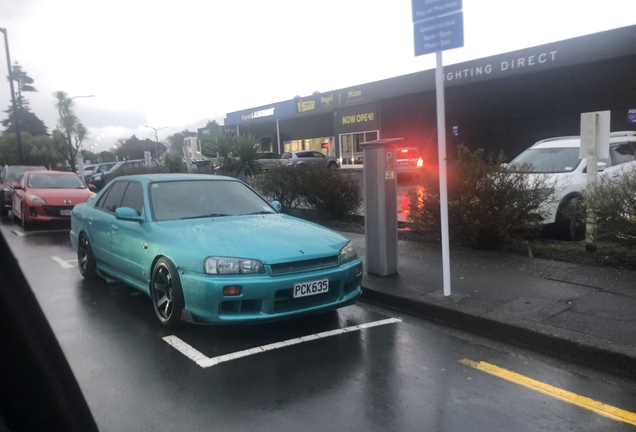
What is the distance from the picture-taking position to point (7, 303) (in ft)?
4.20

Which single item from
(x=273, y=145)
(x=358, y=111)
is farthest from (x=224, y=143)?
(x=273, y=145)

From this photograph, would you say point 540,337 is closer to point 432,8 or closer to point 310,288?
point 310,288

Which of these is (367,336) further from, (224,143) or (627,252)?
(224,143)

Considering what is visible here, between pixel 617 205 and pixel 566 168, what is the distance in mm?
3056

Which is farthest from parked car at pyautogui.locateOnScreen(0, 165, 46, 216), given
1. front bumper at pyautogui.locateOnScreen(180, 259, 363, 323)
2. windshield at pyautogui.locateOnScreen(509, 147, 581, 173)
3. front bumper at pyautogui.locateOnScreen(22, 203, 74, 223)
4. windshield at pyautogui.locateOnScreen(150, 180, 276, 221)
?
windshield at pyautogui.locateOnScreen(509, 147, 581, 173)

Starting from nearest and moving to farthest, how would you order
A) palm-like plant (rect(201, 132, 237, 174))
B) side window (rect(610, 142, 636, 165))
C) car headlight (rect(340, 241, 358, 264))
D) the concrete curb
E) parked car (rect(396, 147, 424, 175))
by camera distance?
the concrete curb
car headlight (rect(340, 241, 358, 264))
side window (rect(610, 142, 636, 165))
palm-like plant (rect(201, 132, 237, 174))
parked car (rect(396, 147, 424, 175))

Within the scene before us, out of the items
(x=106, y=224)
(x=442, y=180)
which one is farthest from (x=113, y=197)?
(x=442, y=180)

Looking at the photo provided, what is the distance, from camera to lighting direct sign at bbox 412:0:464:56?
17.0ft

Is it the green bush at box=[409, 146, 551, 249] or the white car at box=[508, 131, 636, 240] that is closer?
the green bush at box=[409, 146, 551, 249]

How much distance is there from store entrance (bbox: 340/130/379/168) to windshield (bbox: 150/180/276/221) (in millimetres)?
29668

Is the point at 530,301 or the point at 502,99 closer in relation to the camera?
the point at 530,301

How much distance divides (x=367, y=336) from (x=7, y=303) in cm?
375

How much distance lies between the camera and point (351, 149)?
37.2 meters

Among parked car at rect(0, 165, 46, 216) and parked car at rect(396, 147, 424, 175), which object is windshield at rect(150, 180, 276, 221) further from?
parked car at rect(396, 147, 424, 175)
